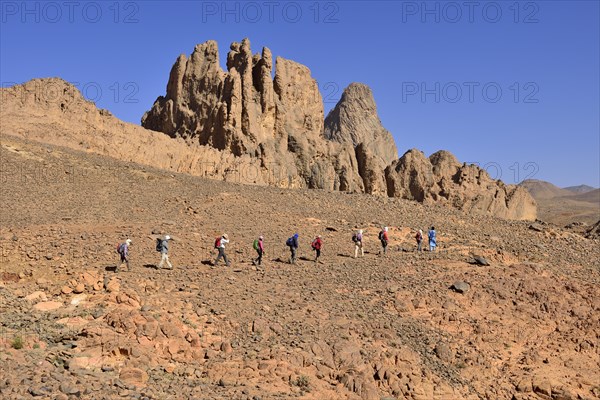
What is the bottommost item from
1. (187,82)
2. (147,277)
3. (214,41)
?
(147,277)

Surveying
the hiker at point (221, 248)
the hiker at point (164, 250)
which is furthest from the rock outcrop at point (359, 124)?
the hiker at point (164, 250)

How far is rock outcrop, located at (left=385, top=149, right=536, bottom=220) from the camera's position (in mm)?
45781

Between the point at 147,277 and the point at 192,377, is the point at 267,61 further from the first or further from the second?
the point at 192,377

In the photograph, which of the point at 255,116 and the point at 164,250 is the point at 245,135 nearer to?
the point at 255,116

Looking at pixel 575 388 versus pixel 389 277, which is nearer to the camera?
pixel 575 388

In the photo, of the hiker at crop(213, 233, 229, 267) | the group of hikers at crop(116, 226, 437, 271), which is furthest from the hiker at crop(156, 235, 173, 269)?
the hiker at crop(213, 233, 229, 267)

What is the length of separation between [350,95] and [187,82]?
131ft

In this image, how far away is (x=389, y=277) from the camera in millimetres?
17281

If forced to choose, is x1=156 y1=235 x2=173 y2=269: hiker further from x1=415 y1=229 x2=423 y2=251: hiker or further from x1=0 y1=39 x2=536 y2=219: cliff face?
x1=0 y1=39 x2=536 y2=219: cliff face

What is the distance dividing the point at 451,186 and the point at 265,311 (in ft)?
117

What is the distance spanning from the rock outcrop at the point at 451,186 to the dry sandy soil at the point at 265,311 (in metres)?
21.0

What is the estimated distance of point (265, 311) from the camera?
13.3m

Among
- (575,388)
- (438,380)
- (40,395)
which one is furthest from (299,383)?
(575,388)

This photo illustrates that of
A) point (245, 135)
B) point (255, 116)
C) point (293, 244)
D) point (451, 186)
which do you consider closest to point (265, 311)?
point (293, 244)
